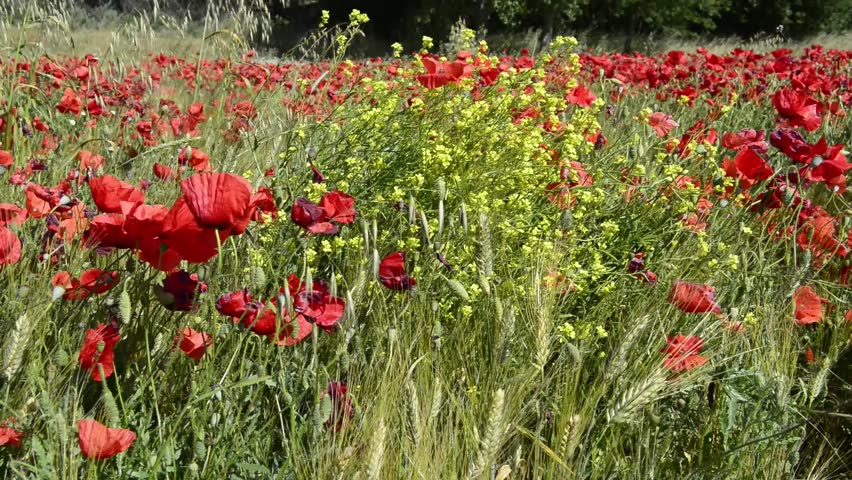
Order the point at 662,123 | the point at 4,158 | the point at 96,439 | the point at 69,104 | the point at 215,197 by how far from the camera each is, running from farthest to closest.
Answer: the point at 69,104, the point at 662,123, the point at 4,158, the point at 215,197, the point at 96,439

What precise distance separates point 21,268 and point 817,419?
1.88 meters

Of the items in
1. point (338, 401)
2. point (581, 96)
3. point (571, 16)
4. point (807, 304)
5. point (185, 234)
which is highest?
point (185, 234)

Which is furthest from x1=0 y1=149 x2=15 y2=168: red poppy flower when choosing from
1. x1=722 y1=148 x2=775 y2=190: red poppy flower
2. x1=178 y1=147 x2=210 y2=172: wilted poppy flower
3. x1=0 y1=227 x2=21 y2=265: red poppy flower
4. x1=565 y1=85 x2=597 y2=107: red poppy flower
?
x1=722 y1=148 x2=775 y2=190: red poppy flower

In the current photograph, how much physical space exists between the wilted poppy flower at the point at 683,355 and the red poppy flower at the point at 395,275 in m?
0.53

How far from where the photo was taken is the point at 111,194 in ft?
4.61

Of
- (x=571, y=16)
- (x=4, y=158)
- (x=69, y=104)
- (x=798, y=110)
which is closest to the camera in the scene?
(x=4, y=158)

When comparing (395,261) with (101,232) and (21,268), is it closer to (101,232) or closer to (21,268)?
(101,232)

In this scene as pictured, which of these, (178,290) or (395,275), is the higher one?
(178,290)

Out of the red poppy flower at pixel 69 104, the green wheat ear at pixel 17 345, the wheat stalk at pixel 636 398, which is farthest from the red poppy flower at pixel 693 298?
the red poppy flower at pixel 69 104

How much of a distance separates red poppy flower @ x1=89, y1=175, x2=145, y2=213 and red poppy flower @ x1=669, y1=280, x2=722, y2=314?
1.13 metres

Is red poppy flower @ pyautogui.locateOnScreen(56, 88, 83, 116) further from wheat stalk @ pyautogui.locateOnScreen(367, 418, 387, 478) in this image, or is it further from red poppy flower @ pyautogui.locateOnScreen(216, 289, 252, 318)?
wheat stalk @ pyautogui.locateOnScreen(367, 418, 387, 478)

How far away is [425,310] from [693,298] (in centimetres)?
60

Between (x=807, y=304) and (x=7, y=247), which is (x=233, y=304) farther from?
(x=807, y=304)

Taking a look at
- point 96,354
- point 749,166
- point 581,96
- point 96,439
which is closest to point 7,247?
point 96,354
